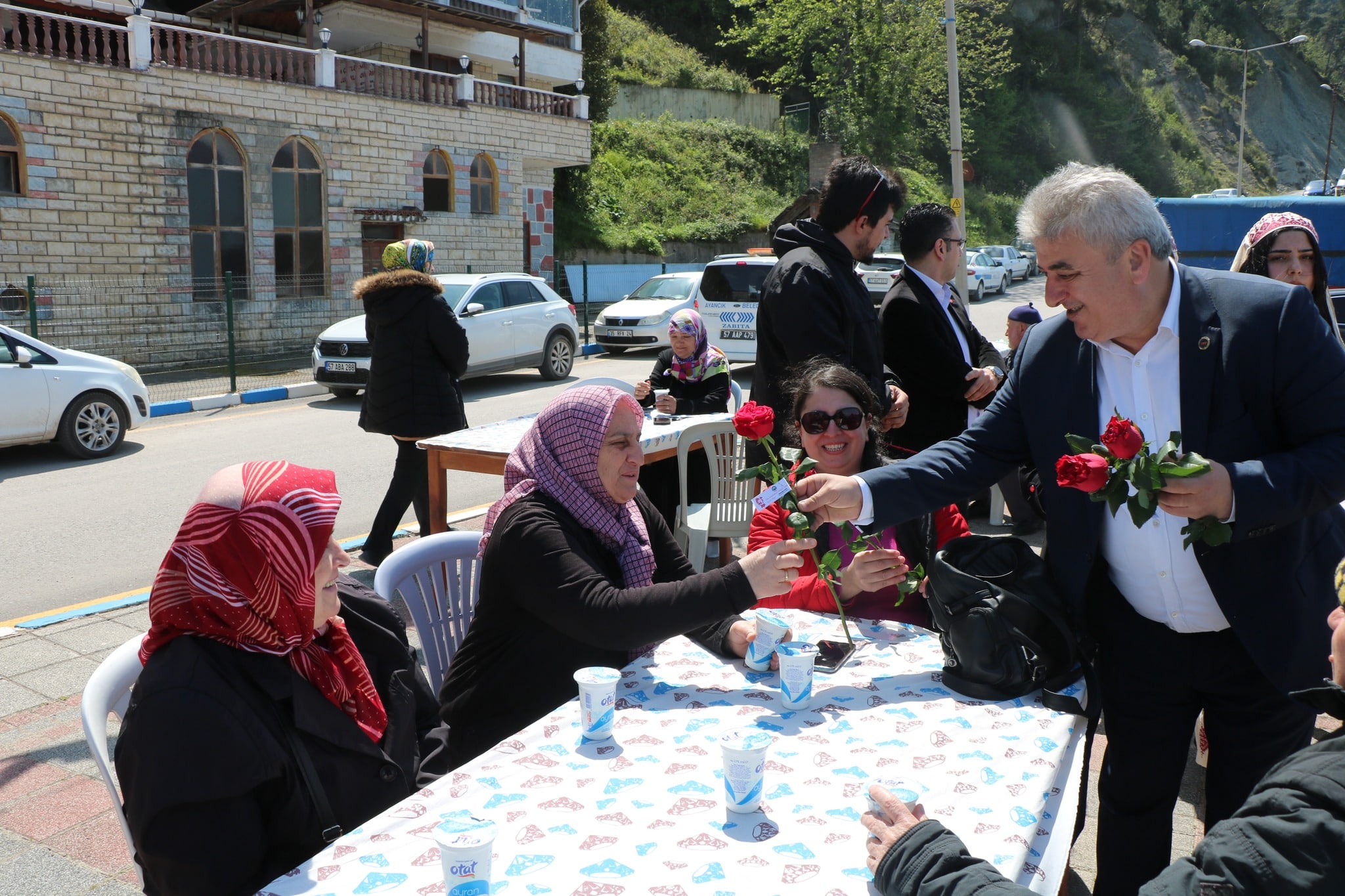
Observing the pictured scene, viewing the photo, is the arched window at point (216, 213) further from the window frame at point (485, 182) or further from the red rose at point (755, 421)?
the red rose at point (755, 421)

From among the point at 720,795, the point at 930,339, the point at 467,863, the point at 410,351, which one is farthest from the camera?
the point at 410,351

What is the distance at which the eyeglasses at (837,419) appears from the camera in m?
3.37

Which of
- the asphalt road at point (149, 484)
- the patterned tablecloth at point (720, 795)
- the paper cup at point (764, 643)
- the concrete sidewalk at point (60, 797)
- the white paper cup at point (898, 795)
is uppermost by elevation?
the paper cup at point (764, 643)

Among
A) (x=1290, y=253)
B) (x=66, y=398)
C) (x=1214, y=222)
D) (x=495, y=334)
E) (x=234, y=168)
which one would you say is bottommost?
(x=66, y=398)

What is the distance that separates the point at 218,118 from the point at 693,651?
20485mm

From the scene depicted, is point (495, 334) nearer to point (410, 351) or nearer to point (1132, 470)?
point (410, 351)

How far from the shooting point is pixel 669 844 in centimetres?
178

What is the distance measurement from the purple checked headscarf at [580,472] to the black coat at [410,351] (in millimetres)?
3412

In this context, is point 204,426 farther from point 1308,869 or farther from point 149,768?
point 1308,869

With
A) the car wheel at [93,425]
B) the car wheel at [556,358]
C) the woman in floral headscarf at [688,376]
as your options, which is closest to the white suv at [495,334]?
the car wheel at [556,358]

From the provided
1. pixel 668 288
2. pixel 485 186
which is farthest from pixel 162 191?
pixel 668 288

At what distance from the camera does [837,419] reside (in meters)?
3.37

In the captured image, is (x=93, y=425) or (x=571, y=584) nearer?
(x=571, y=584)

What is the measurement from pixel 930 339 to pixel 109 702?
144 inches
